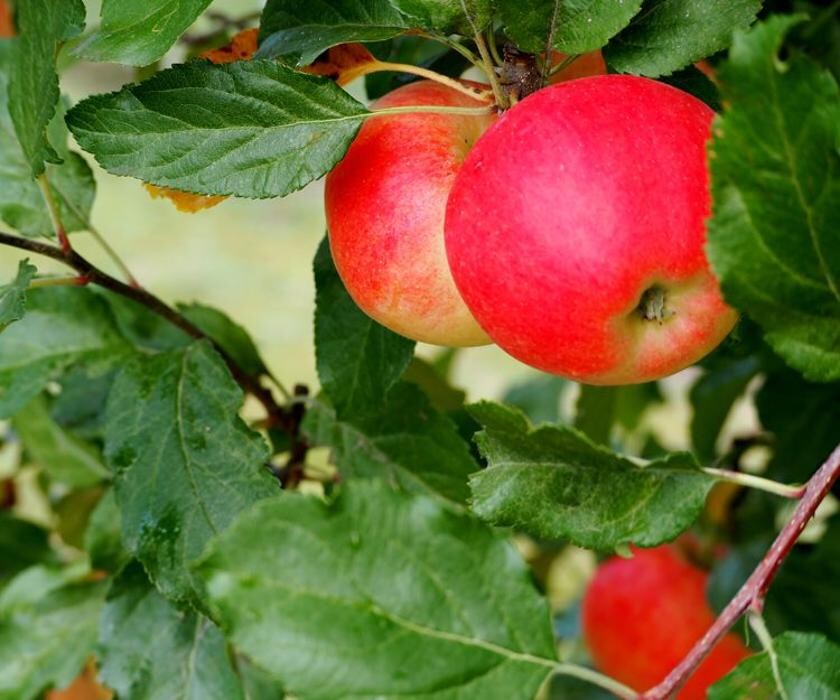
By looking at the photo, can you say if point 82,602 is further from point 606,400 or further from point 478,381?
point 478,381

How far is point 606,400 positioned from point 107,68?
14.2 ft

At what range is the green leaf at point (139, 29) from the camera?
747mm

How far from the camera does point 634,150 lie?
66 centimetres

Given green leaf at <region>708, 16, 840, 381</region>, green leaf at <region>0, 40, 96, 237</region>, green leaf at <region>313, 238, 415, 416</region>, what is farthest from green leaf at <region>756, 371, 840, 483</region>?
green leaf at <region>0, 40, 96, 237</region>

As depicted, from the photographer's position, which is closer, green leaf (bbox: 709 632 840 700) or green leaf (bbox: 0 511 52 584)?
green leaf (bbox: 709 632 840 700)

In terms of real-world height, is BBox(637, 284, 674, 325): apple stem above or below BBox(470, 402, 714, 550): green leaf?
above

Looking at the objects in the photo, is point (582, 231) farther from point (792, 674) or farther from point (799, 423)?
point (799, 423)

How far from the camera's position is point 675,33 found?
767 mm

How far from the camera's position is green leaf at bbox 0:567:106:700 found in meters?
1.24

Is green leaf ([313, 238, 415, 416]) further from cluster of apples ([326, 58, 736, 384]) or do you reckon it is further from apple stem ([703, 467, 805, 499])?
apple stem ([703, 467, 805, 499])

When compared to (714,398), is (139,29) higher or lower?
higher

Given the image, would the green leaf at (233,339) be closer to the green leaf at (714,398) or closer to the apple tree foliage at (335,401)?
the apple tree foliage at (335,401)

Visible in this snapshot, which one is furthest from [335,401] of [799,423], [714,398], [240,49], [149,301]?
[714,398]

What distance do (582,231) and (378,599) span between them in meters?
0.23
